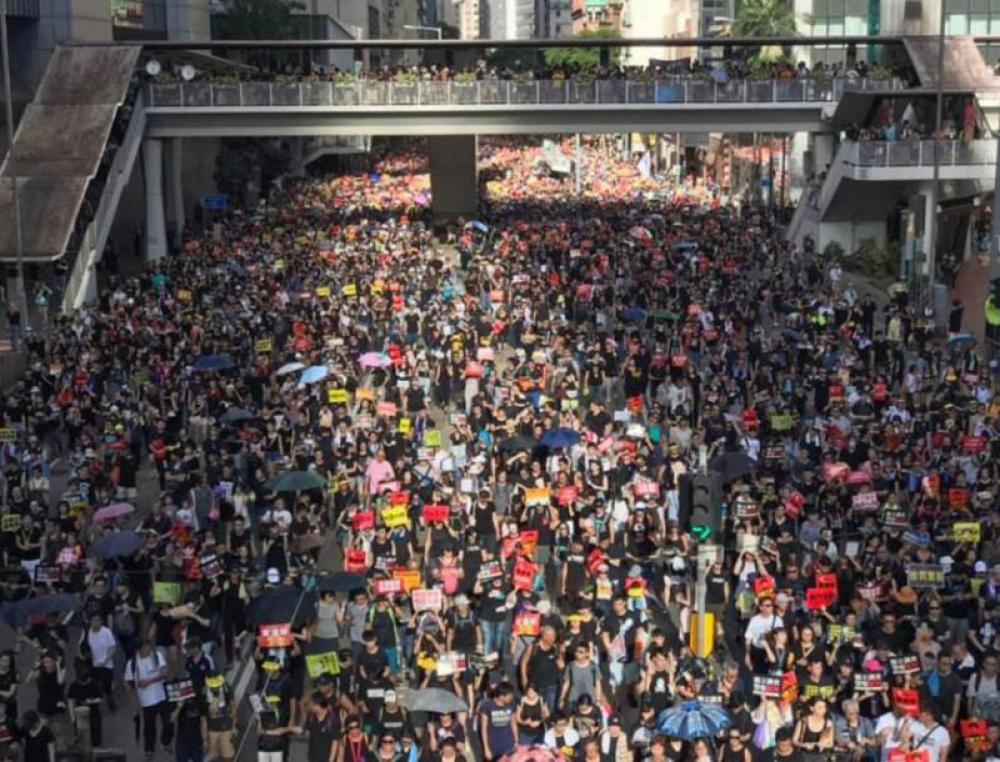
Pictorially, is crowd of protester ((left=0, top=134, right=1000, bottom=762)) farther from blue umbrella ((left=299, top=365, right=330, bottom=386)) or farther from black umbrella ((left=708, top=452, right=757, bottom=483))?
blue umbrella ((left=299, top=365, right=330, bottom=386))

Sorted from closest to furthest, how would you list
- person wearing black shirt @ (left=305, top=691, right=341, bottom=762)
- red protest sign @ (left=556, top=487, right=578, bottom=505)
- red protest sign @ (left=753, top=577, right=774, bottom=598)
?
1. person wearing black shirt @ (left=305, top=691, right=341, bottom=762)
2. red protest sign @ (left=753, top=577, right=774, bottom=598)
3. red protest sign @ (left=556, top=487, right=578, bottom=505)

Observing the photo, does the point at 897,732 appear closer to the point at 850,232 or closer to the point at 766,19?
the point at 850,232

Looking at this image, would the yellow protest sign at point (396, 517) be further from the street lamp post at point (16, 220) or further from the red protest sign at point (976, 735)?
the street lamp post at point (16, 220)

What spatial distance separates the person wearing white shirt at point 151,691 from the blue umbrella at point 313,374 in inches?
445

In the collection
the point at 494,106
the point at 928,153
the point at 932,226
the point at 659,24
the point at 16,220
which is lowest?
the point at 932,226

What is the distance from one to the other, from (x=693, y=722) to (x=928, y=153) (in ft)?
109

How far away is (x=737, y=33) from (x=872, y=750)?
3103 inches

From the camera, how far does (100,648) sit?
47.3 feet

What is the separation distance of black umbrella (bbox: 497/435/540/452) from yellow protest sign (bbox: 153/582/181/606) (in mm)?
6493

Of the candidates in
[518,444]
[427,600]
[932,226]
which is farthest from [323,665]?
[932,226]

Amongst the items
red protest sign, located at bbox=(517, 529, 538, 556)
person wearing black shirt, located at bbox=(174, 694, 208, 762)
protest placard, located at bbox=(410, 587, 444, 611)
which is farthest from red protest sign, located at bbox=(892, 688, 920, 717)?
person wearing black shirt, located at bbox=(174, 694, 208, 762)

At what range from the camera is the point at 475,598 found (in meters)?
15.2

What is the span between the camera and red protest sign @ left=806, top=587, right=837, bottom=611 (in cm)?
1462

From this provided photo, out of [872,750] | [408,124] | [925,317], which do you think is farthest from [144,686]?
[408,124]
